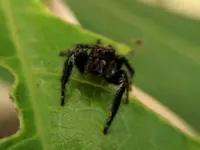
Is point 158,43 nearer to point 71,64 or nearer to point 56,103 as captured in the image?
point 71,64

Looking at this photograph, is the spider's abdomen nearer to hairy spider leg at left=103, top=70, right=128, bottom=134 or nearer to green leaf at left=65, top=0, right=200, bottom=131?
hairy spider leg at left=103, top=70, right=128, bottom=134

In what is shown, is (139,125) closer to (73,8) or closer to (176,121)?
(176,121)

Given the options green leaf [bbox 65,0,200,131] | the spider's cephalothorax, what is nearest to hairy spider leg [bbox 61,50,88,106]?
the spider's cephalothorax

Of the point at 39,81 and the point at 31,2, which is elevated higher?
the point at 31,2

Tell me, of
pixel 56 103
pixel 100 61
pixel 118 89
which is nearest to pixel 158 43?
pixel 100 61

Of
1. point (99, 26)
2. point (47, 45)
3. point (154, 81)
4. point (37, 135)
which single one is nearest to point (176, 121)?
point (154, 81)

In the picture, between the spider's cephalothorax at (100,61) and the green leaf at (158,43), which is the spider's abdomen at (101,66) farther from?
the green leaf at (158,43)

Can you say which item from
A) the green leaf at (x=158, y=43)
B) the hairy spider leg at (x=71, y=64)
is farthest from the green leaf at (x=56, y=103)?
Result: the green leaf at (x=158, y=43)
